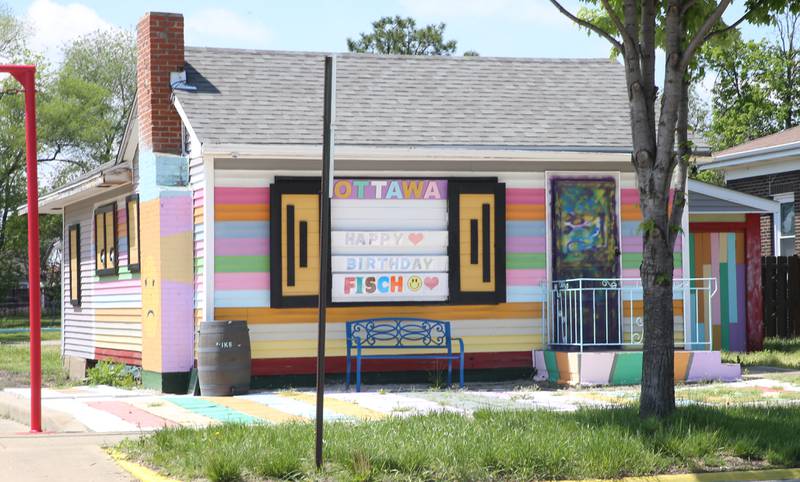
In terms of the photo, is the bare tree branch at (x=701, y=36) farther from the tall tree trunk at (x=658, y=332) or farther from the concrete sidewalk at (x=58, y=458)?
the concrete sidewalk at (x=58, y=458)

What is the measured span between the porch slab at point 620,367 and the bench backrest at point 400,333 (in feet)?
5.26

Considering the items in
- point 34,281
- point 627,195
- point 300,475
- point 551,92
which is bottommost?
point 300,475

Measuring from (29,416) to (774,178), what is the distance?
61.0 feet

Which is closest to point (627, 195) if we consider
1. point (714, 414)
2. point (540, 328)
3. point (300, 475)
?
point (540, 328)

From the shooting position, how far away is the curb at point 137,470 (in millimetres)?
9383

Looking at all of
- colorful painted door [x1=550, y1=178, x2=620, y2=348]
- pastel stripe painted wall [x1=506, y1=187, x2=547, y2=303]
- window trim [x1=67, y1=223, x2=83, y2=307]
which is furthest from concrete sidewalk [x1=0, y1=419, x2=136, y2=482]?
window trim [x1=67, y1=223, x2=83, y2=307]

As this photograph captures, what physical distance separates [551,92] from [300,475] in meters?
12.1

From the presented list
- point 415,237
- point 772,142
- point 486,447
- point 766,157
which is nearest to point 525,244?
point 415,237

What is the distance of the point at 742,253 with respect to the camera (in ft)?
72.8

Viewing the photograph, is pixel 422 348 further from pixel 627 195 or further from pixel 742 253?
pixel 742 253

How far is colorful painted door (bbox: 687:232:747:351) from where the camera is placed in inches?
864

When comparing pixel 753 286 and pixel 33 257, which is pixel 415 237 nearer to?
pixel 33 257

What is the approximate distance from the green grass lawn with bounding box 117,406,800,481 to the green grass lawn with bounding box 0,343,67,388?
11423 mm

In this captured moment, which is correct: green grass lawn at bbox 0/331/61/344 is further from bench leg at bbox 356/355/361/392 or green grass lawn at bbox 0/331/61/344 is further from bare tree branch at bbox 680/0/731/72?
bare tree branch at bbox 680/0/731/72
